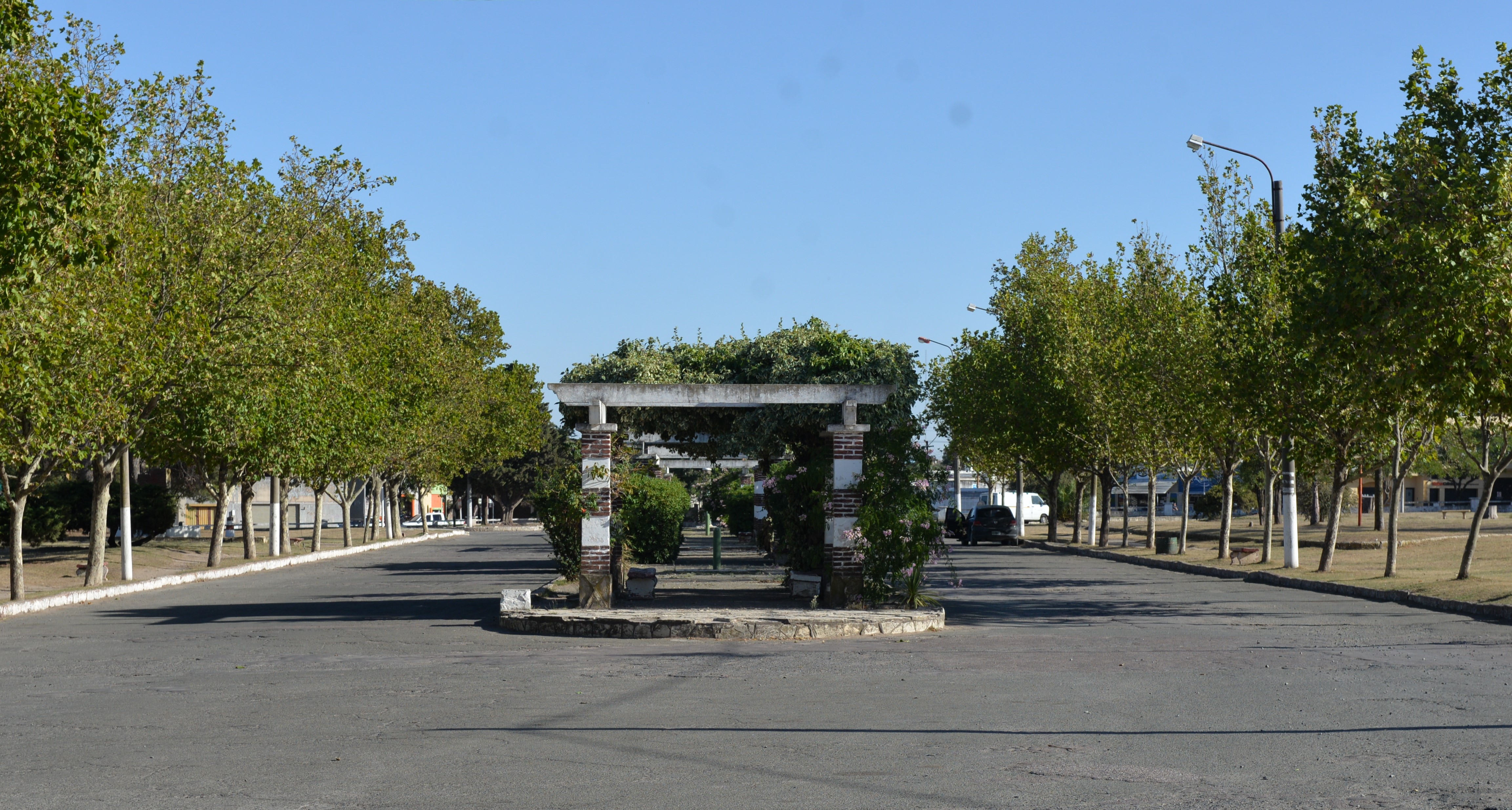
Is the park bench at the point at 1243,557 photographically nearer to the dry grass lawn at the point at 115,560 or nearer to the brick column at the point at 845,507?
the brick column at the point at 845,507

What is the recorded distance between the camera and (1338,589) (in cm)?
2534

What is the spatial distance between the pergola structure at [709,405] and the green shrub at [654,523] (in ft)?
20.6

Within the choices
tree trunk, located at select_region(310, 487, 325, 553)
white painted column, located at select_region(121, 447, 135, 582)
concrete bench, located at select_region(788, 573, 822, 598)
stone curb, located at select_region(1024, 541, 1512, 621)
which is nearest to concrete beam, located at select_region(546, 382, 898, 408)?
concrete bench, located at select_region(788, 573, 822, 598)

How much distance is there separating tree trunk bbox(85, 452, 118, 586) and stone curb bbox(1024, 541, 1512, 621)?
2349 centimetres

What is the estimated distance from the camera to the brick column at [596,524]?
20.0 m

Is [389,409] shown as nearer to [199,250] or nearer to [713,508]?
[713,508]

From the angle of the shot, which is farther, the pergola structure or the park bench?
the park bench

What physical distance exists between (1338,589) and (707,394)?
12.8 meters

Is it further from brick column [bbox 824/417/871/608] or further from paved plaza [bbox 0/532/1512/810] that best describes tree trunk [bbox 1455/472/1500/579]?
brick column [bbox 824/417/871/608]

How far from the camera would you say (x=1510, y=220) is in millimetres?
19828

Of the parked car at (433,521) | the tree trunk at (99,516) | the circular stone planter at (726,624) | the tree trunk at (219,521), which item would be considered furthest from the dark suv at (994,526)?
the parked car at (433,521)

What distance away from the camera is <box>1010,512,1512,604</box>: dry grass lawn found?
77.8ft

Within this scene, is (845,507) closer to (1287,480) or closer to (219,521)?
(1287,480)

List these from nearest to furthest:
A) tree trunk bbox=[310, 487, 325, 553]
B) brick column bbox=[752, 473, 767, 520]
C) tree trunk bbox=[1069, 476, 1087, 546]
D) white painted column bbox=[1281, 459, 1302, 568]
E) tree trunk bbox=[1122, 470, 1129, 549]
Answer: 1. white painted column bbox=[1281, 459, 1302, 568]
2. brick column bbox=[752, 473, 767, 520]
3. tree trunk bbox=[1122, 470, 1129, 549]
4. tree trunk bbox=[310, 487, 325, 553]
5. tree trunk bbox=[1069, 476, 1087, 546]
